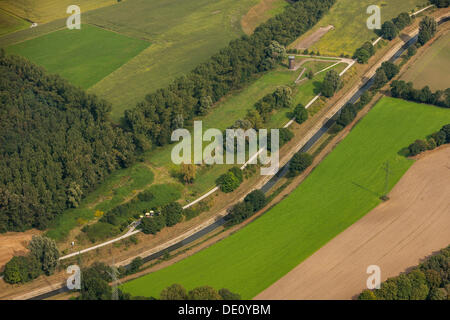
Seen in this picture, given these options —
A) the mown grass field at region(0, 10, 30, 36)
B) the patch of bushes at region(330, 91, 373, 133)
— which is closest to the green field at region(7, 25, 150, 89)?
the mown grass field at region(0, 10, 30, 36)

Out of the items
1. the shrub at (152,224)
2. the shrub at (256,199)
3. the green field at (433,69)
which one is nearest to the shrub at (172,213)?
the shrub at (152,224)

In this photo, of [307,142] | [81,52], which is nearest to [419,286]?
[307,142]

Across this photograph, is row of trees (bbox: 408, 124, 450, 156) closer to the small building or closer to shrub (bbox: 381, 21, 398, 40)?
the small building

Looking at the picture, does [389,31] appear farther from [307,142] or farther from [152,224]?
[152,224]

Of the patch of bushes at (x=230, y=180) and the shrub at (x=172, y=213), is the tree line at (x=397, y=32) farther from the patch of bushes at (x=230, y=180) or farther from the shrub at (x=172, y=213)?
the shrub at (x=172, y=213)

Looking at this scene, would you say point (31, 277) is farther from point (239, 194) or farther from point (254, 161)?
point (254, 161)

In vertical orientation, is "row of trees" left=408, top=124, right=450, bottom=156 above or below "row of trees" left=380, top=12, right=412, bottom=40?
below
